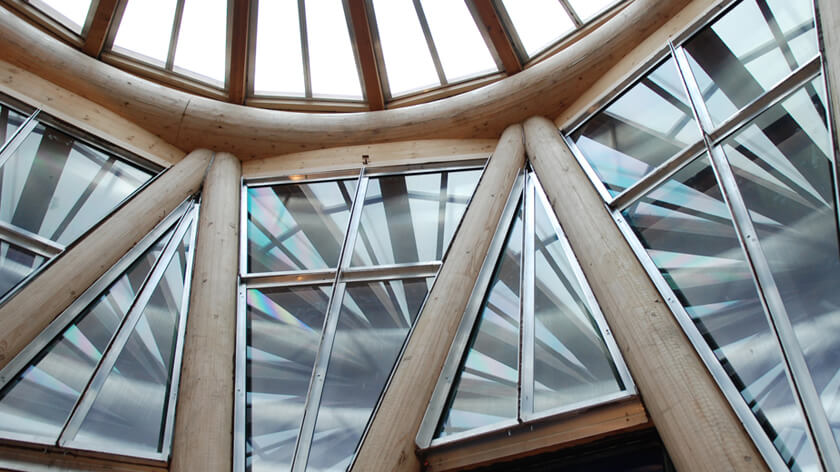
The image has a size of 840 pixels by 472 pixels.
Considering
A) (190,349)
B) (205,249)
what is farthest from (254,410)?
(205,249)

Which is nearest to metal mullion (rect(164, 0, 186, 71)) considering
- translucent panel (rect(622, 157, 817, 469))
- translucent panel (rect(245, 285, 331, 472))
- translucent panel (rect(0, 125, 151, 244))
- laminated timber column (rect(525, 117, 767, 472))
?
translucent panel (rect(0, 125, 151, 244))

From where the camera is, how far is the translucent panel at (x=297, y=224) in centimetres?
990

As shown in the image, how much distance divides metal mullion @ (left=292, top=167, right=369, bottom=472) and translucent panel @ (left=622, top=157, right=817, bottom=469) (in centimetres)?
414

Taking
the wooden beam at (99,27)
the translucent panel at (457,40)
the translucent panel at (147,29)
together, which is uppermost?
the translucent panel at (147,29)

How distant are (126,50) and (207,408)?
7.20 m

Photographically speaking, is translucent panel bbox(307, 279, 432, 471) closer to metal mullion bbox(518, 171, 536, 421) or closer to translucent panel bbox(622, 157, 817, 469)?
metal mullion bbox(518, 171, 536, 421)

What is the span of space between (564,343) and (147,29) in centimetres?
890

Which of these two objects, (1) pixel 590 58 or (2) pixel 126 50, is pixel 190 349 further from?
(1) pixel 590 58

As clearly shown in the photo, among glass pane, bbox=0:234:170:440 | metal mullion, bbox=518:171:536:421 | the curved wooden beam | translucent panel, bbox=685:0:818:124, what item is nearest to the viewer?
glass pane, bbox=0:234:170:440

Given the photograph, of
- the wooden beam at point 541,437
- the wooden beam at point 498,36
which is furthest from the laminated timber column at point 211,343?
the wooden beam at point 498,36

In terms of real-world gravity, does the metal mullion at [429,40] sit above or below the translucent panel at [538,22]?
above

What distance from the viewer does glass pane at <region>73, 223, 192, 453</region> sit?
23.3 feet

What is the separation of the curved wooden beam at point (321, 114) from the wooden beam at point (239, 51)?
33 centimetres

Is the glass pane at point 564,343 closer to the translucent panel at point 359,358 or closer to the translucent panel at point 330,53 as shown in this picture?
the translucent panel at point 359,358
